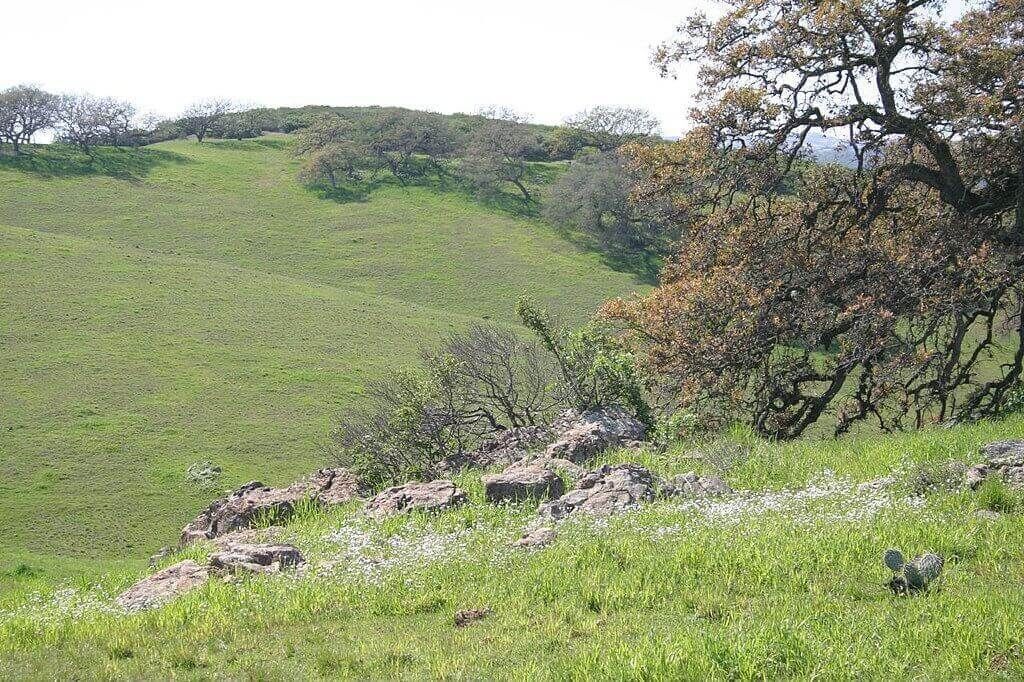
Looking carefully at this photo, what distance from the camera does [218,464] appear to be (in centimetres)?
2931

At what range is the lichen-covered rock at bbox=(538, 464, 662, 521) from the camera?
10562 mm

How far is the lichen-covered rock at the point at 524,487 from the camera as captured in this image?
1169 cm

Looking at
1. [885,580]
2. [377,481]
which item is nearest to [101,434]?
[377,481]

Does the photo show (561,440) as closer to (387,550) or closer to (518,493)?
(518,493)

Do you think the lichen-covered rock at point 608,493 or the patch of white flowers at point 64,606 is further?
the lichen-covered rock at point 608,493

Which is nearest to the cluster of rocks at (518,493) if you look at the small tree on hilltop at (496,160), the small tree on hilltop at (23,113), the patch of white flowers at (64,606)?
the patch of white flowers at (64,606)

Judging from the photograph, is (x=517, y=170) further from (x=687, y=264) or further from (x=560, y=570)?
(x=560, y=570)

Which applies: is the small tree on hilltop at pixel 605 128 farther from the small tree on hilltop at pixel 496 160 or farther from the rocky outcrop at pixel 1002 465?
the rocky outcrop at pixel 1002 465

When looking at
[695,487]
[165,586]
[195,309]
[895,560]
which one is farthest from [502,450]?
[195,309]

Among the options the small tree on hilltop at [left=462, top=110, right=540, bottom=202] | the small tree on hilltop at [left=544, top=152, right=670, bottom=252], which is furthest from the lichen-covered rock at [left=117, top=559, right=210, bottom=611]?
the small tree on hilltop at [left=462, top=110, right=540, bottom=202]

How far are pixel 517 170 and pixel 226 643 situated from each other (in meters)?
77.7

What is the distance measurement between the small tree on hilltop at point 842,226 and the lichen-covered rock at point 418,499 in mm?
4622

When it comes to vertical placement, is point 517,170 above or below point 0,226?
above

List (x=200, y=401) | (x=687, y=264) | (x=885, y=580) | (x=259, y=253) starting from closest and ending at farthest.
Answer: (x=885, y=580)
(x=687, y=264)
(x=200, y=401)
(x=259, y=253)
